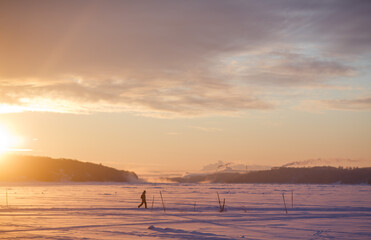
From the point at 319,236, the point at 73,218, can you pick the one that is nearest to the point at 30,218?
the point at 73,218

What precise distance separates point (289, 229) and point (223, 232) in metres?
4.63

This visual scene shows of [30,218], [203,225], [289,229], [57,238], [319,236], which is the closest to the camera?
[57,238]

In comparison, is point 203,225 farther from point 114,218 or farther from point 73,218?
point 73,218

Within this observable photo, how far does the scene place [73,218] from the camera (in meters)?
34.7

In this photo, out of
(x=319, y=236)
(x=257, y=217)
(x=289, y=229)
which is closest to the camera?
(x=319, y=236)

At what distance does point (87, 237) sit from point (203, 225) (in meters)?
9.31

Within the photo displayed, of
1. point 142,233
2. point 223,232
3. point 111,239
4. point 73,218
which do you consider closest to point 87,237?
point 111,239

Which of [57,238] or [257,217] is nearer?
Answer: [57,238]

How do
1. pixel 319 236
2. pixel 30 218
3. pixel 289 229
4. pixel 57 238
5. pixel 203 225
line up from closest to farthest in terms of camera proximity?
pixel 57 238 → pixel 319 236 → pixel 289 229 → pixel 203 225 → pixel 30 218

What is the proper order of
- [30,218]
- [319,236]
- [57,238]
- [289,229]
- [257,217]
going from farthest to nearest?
[257,217]
[30,218]
[289,229]
[319,236]
[57,238]

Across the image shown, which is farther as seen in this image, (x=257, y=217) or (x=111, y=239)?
(x=257, y=217)

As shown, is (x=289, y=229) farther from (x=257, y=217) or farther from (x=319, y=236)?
(x=257, y=217)

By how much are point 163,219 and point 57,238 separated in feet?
42.1

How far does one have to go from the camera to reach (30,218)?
113ft
